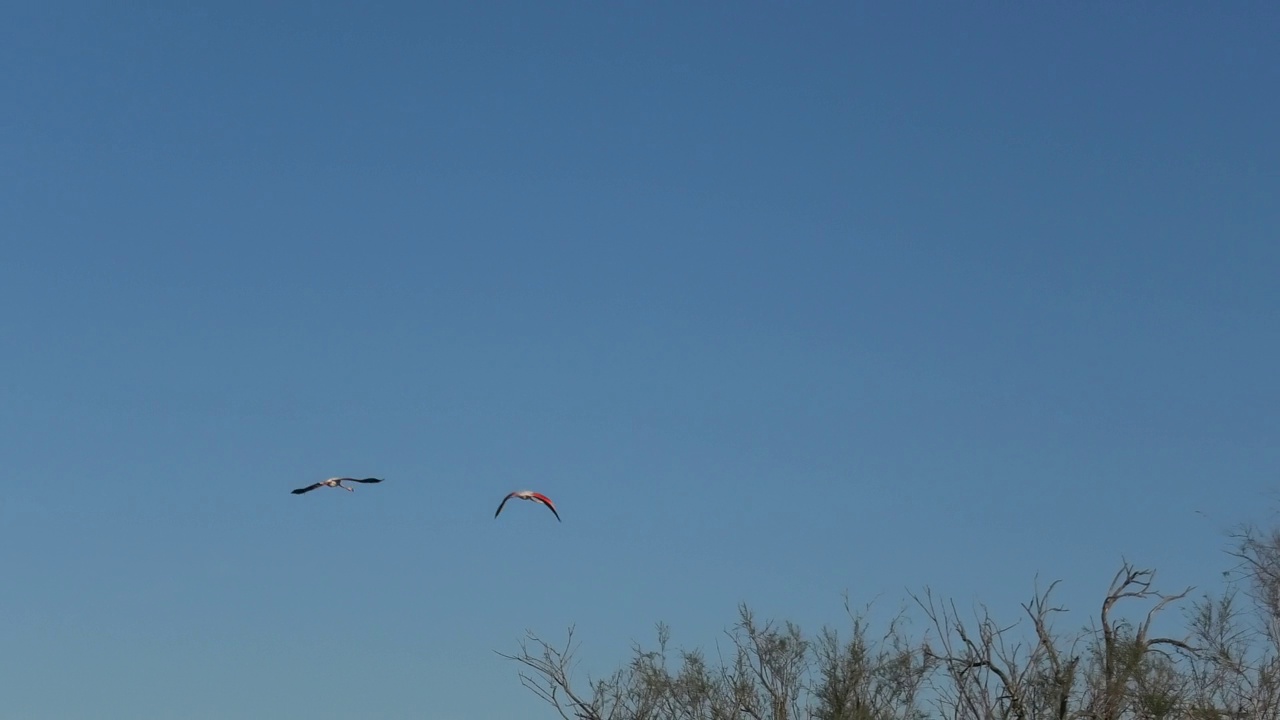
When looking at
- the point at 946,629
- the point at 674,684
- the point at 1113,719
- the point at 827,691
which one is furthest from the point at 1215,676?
the point at 674,684

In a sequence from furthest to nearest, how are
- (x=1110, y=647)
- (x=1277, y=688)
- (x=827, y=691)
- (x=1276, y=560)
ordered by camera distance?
(x=827, y=691) → (x=1276, y=560) → (x=1277, y=688) → (x=1110, y=647)

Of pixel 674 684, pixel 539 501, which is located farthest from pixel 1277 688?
pixel 539 501

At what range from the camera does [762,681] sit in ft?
149

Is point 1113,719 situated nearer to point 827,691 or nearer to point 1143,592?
point 1143,592

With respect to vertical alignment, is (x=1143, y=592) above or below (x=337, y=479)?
above

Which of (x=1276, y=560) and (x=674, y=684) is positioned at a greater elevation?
(x=1276, y=560)

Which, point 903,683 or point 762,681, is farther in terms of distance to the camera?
point 762,681

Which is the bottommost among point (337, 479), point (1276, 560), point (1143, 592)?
point (337, 479)

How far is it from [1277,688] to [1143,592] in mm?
5091

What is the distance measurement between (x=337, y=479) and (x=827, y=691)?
72.6 feet

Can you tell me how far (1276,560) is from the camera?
39844 mm

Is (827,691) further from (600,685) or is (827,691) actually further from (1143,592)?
(1143,592)

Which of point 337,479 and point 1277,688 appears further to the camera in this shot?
point 1277,688

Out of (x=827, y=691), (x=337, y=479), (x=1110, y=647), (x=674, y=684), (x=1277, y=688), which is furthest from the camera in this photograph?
(x=674, y=684)
